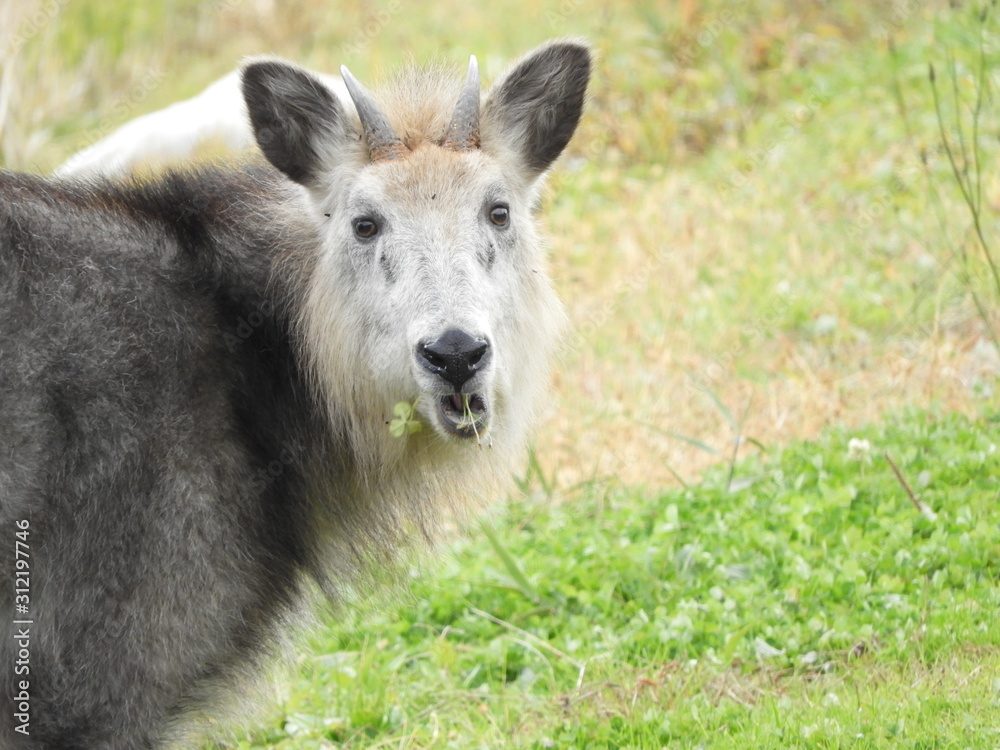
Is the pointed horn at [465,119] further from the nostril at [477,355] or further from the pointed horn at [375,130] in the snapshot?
the nostril at [477,355]

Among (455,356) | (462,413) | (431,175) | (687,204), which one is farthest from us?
(687,204)

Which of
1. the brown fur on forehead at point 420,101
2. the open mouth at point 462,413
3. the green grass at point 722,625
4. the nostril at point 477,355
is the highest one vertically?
the brown fur on forehead at point 420,101

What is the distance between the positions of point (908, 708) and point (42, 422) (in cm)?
329

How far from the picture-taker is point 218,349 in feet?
14.4

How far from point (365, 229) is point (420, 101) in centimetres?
→ 73

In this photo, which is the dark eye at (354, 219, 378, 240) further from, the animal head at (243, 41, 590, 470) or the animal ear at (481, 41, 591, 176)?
the animal ear at (481, 41, 591, 176)

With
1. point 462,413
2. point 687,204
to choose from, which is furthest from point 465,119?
point 687,204

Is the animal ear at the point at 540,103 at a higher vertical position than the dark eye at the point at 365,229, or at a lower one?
higher

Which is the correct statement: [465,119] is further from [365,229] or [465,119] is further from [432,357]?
[432,357]

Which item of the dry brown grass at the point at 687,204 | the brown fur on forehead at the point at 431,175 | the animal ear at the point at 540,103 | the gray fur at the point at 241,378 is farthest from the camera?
the dry brown grass at the point at 687,204

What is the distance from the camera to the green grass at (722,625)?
4656mm

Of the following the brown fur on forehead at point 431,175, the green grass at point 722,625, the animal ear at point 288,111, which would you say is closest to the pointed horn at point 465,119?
the brown fur on forehead at point 431,175

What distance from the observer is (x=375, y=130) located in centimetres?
471

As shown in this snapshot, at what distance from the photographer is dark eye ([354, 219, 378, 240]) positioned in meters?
4.59
